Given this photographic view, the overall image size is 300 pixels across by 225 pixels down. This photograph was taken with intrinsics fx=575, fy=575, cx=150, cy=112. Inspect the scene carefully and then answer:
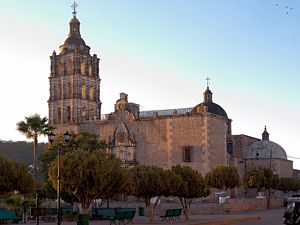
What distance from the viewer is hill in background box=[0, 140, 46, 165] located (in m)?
74.6

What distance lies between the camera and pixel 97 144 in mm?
43469

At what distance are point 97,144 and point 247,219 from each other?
55.3 ft

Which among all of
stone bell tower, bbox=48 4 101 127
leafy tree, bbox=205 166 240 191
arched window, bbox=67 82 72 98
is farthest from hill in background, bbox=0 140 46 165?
leafy tree, bbox=205 166 240 191

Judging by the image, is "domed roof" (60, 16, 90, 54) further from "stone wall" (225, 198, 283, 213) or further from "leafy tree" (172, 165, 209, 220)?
"leafy tree" (172, 165, 209, 220)

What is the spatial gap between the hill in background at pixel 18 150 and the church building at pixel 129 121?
1805 cm

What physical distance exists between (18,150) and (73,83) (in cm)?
2605

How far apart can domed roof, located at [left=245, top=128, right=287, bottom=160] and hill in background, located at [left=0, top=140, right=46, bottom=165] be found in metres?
27.0

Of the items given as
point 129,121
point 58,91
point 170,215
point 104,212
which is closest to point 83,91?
point 58,91

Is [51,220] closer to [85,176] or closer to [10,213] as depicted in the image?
[10,213]

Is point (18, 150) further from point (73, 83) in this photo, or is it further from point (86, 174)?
point (86, 174)

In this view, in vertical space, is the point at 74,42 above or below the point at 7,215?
above

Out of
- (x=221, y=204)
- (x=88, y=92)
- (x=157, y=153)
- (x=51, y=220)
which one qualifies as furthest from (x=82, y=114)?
(x=51, y=220)

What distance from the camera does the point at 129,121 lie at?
2146 inches

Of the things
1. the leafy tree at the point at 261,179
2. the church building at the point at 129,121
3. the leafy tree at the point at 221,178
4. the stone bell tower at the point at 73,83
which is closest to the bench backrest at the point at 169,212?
the leafy tree at the point at 221,178
